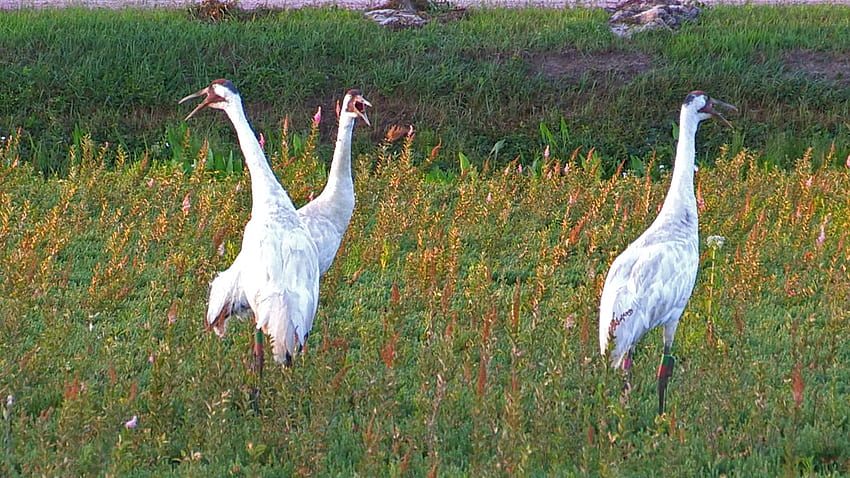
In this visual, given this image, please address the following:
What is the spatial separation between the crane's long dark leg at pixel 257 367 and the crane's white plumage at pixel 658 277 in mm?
1449

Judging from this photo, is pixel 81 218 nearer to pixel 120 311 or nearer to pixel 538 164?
pixel 120 311

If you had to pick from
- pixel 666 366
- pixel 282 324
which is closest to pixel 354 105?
pixel 282 324

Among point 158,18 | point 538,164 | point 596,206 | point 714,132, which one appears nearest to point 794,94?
point 714,132

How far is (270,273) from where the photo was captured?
17.3 ft

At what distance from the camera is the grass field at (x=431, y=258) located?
4520mm

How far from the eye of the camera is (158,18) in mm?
14055

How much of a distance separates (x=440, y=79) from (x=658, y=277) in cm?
748

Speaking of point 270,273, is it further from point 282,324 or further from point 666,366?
point 666,366

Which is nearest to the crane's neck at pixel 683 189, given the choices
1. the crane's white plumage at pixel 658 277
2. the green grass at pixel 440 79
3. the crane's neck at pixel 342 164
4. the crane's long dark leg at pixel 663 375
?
the crane's white plumage at pixel 658 277

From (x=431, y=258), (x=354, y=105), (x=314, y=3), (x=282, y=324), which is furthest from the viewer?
(x=314, y=3)

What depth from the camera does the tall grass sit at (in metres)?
4.39

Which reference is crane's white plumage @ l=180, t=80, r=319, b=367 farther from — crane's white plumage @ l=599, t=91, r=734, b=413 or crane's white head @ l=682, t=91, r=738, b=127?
crane's white head @ l=682, t=91, r=738, b=127

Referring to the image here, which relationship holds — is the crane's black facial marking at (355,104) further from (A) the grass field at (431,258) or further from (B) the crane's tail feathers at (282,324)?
(B) the crane's tail feathers at (282,324)

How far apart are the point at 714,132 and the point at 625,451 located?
25.3 feet
